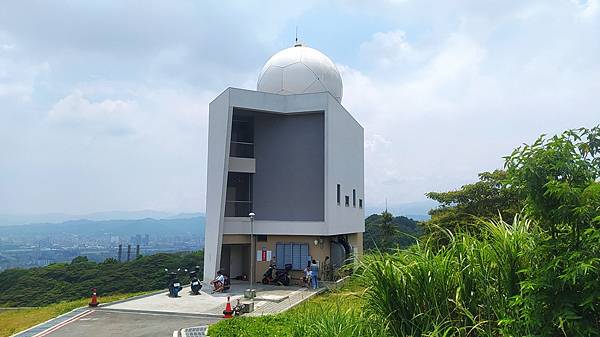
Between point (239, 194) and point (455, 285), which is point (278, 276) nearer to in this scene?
point (239, 194)

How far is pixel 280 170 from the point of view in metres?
19.8

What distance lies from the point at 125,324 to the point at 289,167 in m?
9.58

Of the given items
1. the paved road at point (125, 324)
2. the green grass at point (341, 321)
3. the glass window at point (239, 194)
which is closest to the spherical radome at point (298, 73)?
the glass window at point (239, 194)

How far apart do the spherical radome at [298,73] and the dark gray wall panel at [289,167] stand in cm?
154

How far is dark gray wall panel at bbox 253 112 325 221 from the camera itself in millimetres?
19141

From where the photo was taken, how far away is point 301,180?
19375 mm

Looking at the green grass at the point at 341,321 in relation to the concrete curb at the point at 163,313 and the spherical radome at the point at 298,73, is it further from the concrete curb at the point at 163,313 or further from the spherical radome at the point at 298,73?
the spherical radome at the point at 298,73

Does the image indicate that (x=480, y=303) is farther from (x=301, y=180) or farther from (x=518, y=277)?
(x=301, y=180)

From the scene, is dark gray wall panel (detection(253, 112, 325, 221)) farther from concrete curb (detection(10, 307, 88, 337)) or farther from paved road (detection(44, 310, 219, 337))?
concrete curb (detection(10, 307, 88, 337))

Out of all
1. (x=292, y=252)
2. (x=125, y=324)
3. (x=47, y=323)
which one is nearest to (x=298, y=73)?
(x=292, y=252)

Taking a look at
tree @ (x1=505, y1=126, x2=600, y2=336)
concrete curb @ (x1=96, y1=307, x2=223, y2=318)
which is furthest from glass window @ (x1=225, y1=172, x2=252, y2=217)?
tree @ (x1=505, y1=126, x2=600, y2=336)

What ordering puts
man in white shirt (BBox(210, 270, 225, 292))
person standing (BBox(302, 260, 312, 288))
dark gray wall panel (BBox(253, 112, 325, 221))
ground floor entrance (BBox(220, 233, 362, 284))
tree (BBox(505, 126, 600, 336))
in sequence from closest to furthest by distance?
tree (BBox(505, 126, 600, 336))
man in white shirt (BBox(210, 270, 225, 292))
person standing (BBox(302, 260, 312, 288))
ground floor entrance (BBox(220, 233, 362, 284))
dark gray wall panel (BBox(253, 112, 325, 221))

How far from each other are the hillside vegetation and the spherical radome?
51.1 ft

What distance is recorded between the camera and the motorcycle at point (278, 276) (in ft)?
60.3
